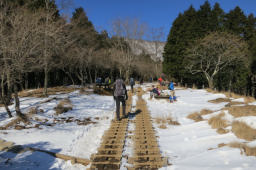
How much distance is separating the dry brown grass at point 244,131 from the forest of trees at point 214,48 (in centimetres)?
1959

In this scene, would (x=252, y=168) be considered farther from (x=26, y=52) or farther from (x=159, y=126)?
(x=26, y=52)

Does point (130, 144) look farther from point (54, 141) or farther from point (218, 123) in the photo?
point (218, 123)

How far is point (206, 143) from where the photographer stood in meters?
5.41

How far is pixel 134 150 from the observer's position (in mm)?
5160

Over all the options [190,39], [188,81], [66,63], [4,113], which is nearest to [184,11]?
[190,39]

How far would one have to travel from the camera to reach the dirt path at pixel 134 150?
14.3ft

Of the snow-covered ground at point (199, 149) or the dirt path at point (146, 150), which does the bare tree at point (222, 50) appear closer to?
the snow-covered ground at point (199, 149)

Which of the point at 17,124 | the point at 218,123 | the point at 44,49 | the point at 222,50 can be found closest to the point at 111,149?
the point at 218,123

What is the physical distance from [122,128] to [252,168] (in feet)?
14.9

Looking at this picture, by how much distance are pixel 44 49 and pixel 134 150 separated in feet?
36.9

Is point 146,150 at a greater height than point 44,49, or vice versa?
point 44,49

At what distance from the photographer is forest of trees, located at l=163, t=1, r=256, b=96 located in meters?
23.9

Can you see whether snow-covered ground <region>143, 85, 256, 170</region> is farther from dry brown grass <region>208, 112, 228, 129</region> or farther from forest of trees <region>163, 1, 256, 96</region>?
forest of trees <region>163, 1, 256, 96</region>

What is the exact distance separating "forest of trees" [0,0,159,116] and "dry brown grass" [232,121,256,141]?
8203mm
